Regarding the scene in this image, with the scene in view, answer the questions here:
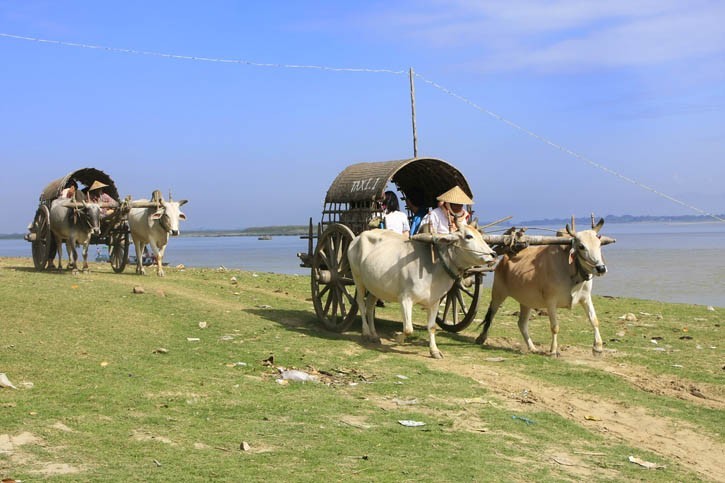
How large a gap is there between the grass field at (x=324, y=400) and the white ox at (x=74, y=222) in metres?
3.94

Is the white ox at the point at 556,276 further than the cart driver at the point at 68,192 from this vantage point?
No

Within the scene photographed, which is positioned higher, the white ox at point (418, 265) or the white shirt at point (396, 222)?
the white shirt at point (396, 222)

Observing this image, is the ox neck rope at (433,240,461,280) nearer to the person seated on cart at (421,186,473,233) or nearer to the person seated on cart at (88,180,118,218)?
the person seated on cart at (421,186,473,233)

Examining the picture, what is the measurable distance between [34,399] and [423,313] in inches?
346

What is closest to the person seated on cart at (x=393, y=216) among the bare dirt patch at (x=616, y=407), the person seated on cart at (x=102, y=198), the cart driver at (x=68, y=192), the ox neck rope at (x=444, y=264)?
the ox neck rope at (x=444, y=264)

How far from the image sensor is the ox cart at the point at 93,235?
734 inches

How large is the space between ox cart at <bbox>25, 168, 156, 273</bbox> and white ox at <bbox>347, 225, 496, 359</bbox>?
8.34 m

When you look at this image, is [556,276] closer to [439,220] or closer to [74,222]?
[439,220]

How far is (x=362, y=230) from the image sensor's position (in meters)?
12.9

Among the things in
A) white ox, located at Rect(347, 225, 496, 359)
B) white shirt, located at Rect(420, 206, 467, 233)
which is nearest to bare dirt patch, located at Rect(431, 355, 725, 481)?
white ox, located at Rect(347, 225, 496, 359)

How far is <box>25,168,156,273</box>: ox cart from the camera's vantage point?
734 inches

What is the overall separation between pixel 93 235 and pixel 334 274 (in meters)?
8.11

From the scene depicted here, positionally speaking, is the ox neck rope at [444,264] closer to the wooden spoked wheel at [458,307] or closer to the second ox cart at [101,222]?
the wooden spoked wheel at [458,307]

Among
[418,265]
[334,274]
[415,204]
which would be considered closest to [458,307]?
[415,204]
